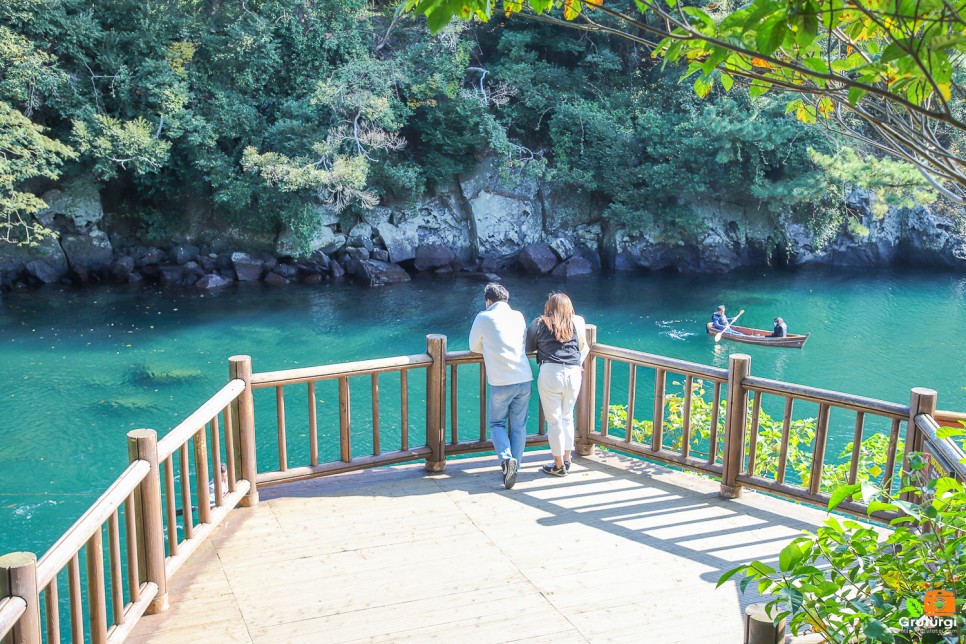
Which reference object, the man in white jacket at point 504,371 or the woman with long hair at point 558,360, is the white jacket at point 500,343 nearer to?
the man in white jacket at point 504,371

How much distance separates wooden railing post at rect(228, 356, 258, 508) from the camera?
4793 mm

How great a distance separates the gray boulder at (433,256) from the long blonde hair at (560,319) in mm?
19797

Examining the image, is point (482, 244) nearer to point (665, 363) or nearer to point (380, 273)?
point (380, 273)

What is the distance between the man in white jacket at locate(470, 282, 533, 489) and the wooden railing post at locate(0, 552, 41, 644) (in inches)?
121

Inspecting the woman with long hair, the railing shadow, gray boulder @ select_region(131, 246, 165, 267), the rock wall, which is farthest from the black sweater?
gray boulder @ select_region(131, 246, 165, 267)

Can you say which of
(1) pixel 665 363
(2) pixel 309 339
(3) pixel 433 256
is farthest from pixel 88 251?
(1) pixel 665 363

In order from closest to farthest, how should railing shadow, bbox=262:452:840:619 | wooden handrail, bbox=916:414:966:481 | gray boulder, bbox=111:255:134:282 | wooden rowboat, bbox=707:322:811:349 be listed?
wooden handrail, bbox=916:414:966:481
railing shadow, bbox=262:452:840:619
wooden rowboat, bbox=707:322:811:349
gray boulder, bbox=111:255:134:282

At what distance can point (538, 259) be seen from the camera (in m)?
25.1

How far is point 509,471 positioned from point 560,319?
3.45 feet

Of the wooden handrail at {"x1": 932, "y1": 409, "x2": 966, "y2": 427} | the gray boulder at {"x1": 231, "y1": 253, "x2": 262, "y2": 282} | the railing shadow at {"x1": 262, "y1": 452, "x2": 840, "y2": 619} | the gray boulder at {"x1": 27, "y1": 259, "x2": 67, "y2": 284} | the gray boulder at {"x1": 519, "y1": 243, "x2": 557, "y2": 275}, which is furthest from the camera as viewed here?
the gray boulder at {"x1": 519, "y1": 243, "x2": 557, "y2": 275}

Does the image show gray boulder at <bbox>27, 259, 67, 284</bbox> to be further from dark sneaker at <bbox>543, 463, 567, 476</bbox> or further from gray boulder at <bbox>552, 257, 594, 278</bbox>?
dark sneaker at <bbox>543, 463, 567, 476</bbox>

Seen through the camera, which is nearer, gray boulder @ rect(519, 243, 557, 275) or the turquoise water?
the turquoise water

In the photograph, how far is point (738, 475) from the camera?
17.2 feet

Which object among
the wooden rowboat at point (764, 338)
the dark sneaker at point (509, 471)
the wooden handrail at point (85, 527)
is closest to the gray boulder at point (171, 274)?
the wooden rowboat at point (764, 338)
